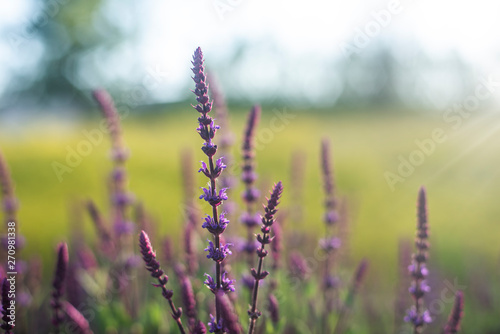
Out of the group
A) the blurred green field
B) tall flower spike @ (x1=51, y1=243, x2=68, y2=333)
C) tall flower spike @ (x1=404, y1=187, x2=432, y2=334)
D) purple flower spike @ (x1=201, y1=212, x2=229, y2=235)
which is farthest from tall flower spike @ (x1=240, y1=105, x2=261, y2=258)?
the blurred green field

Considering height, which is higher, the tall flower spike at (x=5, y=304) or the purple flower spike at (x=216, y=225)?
the purple flower spike at (x=216, y=225)

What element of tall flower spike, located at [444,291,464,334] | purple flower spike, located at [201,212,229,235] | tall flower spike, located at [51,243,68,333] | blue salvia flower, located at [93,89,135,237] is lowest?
tall flower spike, located at [444,291,464,334]

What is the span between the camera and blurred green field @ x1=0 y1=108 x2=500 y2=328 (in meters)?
5.88

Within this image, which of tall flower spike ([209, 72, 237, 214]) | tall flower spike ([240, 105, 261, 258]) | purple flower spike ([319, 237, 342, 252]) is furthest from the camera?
tall flower spike ([209, 72, 237, 214])

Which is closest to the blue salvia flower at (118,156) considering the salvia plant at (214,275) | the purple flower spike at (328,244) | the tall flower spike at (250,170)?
the salvia plant at (214,275)

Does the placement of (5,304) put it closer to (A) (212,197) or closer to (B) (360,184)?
(A) (212,197)

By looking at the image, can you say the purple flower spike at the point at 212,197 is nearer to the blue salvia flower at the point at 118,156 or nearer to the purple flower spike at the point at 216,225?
the purple flower spike at the point at 216,225

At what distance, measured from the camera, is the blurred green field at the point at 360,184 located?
5.88 meters

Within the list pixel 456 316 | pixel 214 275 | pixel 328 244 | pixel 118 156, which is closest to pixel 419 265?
pixel 456 316

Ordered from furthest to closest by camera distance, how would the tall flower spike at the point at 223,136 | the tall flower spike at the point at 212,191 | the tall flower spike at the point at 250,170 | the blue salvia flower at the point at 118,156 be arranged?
the tall flower spike at the point at 223,136 → the blue salvia flower at the point at 118,156 → the tall flower spike at the point at 250,170 → the tall flower spike at the point at 212,191

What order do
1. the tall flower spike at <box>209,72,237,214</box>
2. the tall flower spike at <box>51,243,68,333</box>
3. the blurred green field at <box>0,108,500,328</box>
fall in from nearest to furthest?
the tall flower spike at <box>51,243,68,333</box> → the tall flower spike at <box>209,72,237,214</box> → the blurred green field at <box>0,108,500,328</box>

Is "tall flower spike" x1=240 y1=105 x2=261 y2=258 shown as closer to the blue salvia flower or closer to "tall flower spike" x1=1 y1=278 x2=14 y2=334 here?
the blue salvia flower

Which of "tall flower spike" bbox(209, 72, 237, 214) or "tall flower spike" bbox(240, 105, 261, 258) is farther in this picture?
"tall flower spike" bbox(209, 72, 237, 214)

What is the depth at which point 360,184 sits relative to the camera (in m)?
8.53
